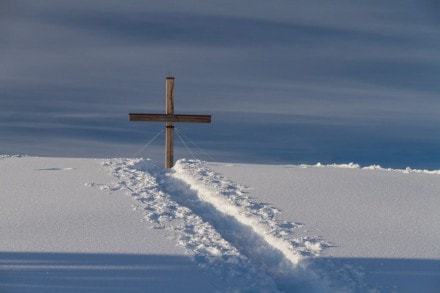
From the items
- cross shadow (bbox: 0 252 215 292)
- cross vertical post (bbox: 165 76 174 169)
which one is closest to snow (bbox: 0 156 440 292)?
cross shadow (bbox: 0 252 215 292)

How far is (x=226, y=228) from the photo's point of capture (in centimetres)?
1145

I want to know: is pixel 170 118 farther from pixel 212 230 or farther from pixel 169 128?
pixel 212 230

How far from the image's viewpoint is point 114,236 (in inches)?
399

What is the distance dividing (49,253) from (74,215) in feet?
6.96

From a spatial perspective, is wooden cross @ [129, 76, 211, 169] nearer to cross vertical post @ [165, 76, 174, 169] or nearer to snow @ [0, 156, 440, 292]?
cross vertical post @ [165, 76, 174, 169]

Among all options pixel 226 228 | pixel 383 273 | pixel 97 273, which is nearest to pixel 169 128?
pixel 226 228

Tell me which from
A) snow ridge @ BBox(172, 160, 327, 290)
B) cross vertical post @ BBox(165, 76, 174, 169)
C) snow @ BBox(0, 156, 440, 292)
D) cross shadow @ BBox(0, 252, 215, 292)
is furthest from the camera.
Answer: cross vertical post @ BBox(165, 76, 174, 169)

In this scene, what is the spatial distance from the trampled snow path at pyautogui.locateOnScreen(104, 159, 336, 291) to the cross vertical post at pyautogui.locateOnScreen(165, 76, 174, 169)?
174cm

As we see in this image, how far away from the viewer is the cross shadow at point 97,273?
27.3ft

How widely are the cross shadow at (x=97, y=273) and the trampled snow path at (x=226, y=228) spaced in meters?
0.55

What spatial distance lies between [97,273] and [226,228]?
11.2ft

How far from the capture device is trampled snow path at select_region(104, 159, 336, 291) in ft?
30.0

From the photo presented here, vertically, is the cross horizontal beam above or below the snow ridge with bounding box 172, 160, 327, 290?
above

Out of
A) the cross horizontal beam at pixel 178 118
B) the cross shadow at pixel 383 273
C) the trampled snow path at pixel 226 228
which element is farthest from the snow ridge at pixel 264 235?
the cross horizontal beam at pixel 178 118
